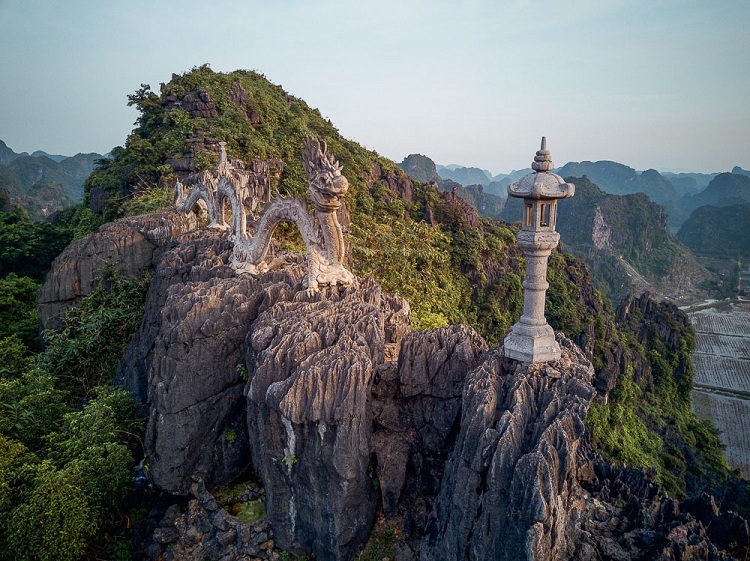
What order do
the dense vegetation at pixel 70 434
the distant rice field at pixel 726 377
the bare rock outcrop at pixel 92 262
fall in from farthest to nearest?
1. the distant rice field at pixel 726 377
2. the bare rock outcrop at pixel 92 262
3. the dense vegetation at pixel 70 434

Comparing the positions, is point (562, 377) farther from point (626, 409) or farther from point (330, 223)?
point (626, 409)

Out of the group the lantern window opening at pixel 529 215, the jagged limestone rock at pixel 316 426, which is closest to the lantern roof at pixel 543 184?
the lantern window opening at pixel 529 215

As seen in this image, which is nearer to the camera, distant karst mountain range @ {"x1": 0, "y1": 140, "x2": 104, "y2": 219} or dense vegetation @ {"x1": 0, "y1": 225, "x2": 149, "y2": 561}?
dense vegetation @ {"x1": 0, "y1": 225, "x2": 149, "y2": 561}

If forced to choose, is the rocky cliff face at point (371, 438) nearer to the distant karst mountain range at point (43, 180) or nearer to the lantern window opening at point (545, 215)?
the lantern window opening at point (545, 215)

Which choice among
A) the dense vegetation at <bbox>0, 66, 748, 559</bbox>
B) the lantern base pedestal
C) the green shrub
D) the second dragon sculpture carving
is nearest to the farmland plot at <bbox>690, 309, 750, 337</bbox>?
Answer: the dense vegetation at <bbox>0, 66, 748, 559</bbox>

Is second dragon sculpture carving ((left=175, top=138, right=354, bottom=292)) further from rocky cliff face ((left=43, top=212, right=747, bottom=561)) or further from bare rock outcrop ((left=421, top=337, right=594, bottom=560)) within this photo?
bare rock outcrop ((left=421, top=337, right=594, bottom=560))

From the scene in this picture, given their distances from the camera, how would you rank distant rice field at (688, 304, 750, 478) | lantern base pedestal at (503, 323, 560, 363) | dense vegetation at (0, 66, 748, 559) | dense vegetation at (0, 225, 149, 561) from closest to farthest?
1. lantern base pedestal at (503, 323, 560, 363)
2. dense vegetation at (0, 225, 149, 561)
3. dense vegetation at (0, 66, 748, 559)
4. distant rice field at (688, 304, 750, 478)
